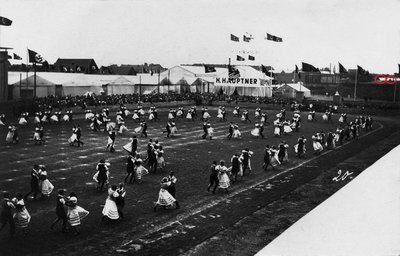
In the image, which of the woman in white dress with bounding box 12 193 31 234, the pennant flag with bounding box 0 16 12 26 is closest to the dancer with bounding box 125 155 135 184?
the woman in white dress with bounding box 12 193 31 234

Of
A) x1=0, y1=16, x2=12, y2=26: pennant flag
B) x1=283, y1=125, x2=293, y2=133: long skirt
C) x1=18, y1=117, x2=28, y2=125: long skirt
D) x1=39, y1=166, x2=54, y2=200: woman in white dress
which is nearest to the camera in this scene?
x1=39, y1=166, x2=54, y2=200: woman in white dress

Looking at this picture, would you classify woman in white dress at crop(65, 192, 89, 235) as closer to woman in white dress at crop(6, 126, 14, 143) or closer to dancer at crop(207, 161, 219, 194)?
dancer at crop(207, 161, 219, 194)

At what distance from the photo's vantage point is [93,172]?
61.0 feet

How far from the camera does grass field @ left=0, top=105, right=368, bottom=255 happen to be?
1118 centimetres

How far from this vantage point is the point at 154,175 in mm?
18625

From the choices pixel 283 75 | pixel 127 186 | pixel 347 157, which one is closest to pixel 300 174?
pixel 347 157

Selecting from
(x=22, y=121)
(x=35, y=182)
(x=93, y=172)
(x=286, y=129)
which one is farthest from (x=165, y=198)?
(x=22, y=121)

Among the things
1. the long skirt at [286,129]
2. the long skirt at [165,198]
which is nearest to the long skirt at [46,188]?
the long skirt at [165,198]

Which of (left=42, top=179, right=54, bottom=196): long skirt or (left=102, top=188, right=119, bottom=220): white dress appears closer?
(left=102, top=188, right=119, bottom=220): white dress

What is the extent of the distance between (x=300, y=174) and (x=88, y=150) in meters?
11.4

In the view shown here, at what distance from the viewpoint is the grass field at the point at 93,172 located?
1118 cm

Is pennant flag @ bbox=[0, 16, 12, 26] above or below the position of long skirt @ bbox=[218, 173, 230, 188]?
above

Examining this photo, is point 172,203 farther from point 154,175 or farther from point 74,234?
point 154,175

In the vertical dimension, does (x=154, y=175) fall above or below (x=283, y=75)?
below
